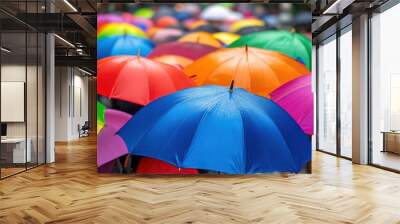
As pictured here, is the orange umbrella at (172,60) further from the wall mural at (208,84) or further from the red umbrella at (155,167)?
the red umbrella at (155,167)

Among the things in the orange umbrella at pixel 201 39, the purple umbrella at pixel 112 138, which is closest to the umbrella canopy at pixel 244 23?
the orange umbrella at pixel 201 39

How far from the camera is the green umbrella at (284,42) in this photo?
7.09 metres

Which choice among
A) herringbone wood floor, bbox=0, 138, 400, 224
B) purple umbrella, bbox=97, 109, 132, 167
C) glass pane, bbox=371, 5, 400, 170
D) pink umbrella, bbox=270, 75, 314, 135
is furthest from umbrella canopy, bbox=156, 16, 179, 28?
glass pane, bbox=371, 5, 400, 170

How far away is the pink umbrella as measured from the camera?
6984 millimetres

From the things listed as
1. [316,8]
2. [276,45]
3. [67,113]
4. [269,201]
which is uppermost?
[316,8]

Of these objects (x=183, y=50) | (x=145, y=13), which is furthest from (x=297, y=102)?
(x=145, y=13)

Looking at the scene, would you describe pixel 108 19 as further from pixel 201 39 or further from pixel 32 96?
pixel 32 96

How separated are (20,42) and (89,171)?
2.77 metres

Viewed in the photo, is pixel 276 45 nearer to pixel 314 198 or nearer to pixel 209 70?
pixel 209 70

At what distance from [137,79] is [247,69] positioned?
2023 millimetres

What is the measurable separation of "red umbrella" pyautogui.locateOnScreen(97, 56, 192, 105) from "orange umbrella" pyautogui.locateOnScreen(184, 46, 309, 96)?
34cm

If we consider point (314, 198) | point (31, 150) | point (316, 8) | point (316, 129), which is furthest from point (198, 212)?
point (316, 129)

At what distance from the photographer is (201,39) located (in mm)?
7141

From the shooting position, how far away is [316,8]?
27.4 ft
